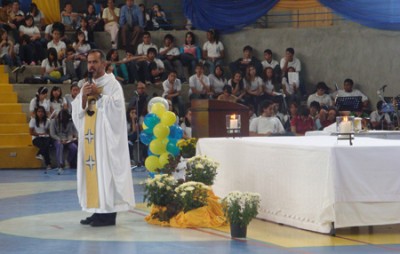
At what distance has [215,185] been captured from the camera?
13.3 meters

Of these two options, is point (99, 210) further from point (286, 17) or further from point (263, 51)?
point (286, 17)

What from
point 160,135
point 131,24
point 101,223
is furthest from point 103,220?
point 131,24

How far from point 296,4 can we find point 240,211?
13235 millimetres

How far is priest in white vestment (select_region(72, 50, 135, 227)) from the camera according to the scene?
11625 mm

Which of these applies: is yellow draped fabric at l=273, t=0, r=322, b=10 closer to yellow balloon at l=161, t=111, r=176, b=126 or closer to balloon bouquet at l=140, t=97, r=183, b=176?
balloon bouquet at l=140, t=97, r=183, b=176

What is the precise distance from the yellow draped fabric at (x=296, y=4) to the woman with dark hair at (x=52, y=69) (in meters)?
5.03

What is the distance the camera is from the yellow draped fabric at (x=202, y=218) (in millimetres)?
11562

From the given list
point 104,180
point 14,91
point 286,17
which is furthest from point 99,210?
point 286,17

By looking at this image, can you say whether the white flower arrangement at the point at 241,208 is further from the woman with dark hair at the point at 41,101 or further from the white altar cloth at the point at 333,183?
the woman with dark hair at the point at 41,101

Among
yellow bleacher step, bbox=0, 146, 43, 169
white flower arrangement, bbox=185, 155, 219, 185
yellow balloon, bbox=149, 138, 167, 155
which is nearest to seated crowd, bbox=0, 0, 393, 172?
yellow bleacher step, bbox=0, 146, 43, 169

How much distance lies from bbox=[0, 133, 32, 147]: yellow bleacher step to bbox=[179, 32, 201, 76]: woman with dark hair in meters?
4.07

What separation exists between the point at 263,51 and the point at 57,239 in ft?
44.8

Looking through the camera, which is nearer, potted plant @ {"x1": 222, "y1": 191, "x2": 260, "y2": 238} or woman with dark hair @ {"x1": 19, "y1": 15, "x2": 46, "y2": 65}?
potted plant @ {"x1": 222, "y1": 191, "x2": 260, "y2": 238}

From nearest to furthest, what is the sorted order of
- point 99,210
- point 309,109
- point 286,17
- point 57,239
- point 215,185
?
point 57,239 → point 99,210 → point 215,185 → point 309,109 → point 286,17
